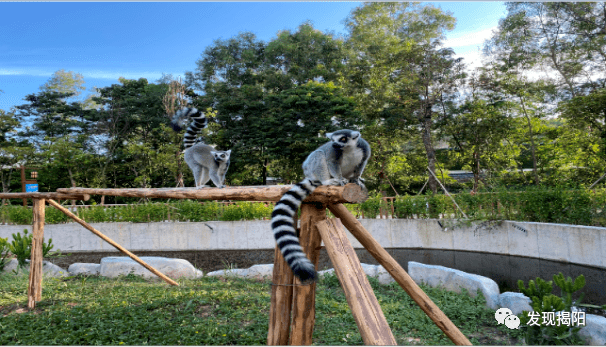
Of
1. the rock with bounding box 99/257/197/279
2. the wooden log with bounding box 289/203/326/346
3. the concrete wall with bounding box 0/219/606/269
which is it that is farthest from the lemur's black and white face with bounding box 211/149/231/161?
the concrete wall with bounding box 0/219/606/269

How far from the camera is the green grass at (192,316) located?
485 cm

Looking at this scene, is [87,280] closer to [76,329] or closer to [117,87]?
[76,329]

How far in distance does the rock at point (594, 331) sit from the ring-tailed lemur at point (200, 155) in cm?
536

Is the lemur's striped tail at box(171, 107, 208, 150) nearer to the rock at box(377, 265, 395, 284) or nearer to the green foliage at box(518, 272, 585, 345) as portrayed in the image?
the rock at box(377, 265, 395, 284)

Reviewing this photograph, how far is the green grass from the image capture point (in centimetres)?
485

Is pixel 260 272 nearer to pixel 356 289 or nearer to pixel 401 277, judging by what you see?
pixel 401 277

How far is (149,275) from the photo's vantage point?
A: 9266mm

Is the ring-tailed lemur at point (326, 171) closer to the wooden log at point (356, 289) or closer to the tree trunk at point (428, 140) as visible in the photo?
the wooden log at point (356, 289)

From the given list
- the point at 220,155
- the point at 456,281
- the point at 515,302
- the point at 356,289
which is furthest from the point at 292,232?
the point at 456,281

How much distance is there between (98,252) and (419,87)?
616 inches

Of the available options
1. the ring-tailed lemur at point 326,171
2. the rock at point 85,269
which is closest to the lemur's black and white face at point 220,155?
the ring-tailed lemur at point 326,171

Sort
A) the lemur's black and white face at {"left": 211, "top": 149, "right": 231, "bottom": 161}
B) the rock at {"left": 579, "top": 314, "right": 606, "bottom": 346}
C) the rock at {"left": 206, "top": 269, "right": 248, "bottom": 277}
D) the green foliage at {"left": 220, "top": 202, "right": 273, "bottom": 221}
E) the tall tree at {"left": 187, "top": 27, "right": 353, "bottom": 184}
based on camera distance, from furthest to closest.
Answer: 1. the tall tree at {"left": 187, "top": 27, "right": 353, "bottom": 184}
2. the green foliage at {"left": 220, "top": 202, "right": 273, "bottom": 221}
3. the rock at {"left": 206, "top": 269, "right": 248, "bottom": 277}
4. the lemur's black and white face at {"left": 211, "top": 149, "right": 231, "bottom": 161}
5. the rock at {"left": 579, "top": 314, "right": 606, "bottom": 346}

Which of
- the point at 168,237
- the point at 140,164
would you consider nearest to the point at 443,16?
the point at 168,237

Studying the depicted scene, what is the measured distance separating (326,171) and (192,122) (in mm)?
2785
